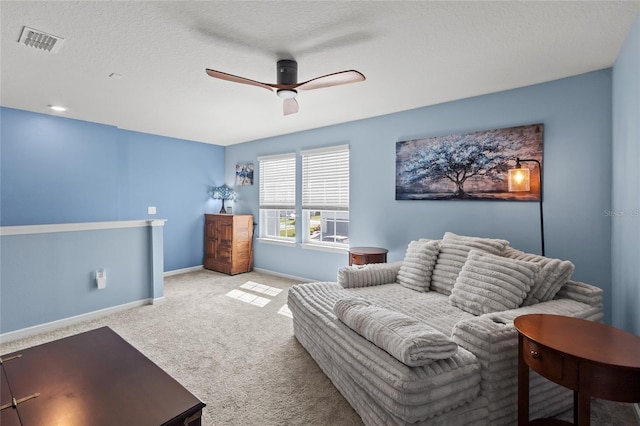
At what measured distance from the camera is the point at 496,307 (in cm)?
207

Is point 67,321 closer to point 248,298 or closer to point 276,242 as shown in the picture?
point 248,298

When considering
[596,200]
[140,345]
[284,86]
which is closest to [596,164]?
[596,200]

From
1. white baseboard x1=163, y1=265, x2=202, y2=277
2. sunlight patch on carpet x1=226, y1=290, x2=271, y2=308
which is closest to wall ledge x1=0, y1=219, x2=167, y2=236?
sunlight patch on carpet x1=226, y1=290, x2=271, y2=308

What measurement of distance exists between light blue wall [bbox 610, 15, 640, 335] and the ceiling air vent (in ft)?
12.8

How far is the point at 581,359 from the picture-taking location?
1.24m

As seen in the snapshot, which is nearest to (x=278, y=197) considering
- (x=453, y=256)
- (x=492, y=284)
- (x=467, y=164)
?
(x=467, y=164)

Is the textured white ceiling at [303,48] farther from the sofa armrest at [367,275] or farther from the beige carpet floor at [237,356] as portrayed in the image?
the beige carpet floor at [237,356]

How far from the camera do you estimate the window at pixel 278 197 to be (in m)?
5.26

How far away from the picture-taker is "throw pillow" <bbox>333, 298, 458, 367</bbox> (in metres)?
1.45

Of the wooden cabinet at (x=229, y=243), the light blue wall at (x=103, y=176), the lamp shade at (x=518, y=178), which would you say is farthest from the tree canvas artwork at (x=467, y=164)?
the light blue wall at (x=103, y=176)

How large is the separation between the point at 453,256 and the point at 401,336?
4.74ft

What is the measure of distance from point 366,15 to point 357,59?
601mm

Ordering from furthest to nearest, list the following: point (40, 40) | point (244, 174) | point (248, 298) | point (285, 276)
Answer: point (244, 174)
point (285, 276)
point (248, 298)
point (40, 40)

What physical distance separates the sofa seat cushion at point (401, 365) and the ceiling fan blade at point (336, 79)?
1754 mm
